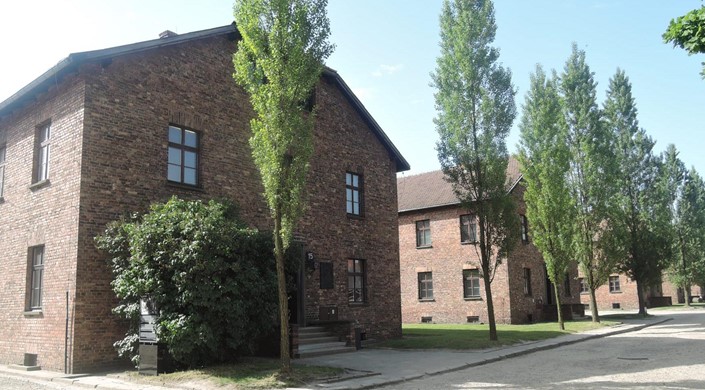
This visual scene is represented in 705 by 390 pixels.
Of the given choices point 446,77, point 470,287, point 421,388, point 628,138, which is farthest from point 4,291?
point 628,138

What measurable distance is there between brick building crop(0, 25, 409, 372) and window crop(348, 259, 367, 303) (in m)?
0.07

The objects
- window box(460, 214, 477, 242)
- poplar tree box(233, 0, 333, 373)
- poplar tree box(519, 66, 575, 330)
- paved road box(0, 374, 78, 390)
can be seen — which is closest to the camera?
paved road box(0, 374, 78, 390)

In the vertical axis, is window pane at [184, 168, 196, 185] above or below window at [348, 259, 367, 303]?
above

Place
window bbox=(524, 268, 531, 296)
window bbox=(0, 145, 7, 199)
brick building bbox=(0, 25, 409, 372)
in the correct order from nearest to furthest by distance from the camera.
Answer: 1. brick building bbox=(0, 25, 409, 372)
2. window bbox=(0, 145, 7, 199)
3. window bbox=(524, 268, 531, 296)

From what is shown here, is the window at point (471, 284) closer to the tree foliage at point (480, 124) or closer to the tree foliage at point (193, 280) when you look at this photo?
the tree foliage at point (480, 124)

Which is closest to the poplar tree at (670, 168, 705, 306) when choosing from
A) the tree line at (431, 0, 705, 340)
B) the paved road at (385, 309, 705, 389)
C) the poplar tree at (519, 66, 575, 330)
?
the tree line at (431, 0, 705, 340)

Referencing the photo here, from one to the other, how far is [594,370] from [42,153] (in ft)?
46.6

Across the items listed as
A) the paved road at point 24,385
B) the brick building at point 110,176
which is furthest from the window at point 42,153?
the paved road at point 24,385

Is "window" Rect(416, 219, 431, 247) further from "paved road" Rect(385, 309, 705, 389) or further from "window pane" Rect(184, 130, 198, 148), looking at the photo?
"window pane" Rect(184, 130, 198, 148)

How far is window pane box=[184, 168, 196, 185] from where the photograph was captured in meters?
14.8

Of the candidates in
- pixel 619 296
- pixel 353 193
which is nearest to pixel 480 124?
pixel 353 193

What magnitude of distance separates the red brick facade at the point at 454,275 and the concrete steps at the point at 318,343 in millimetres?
13272

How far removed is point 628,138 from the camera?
34406mm

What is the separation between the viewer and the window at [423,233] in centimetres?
3059
